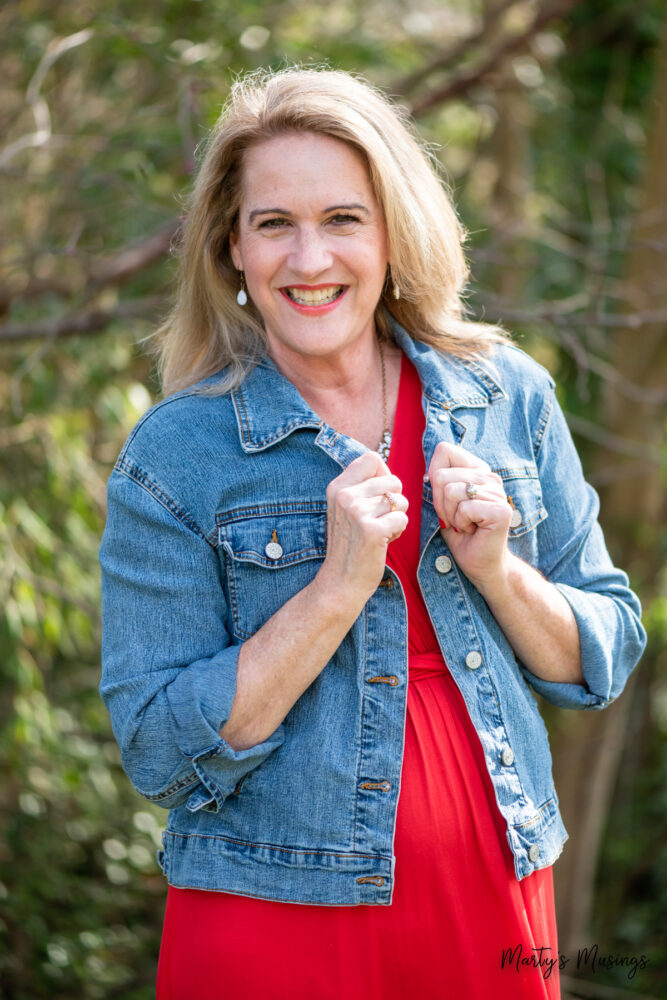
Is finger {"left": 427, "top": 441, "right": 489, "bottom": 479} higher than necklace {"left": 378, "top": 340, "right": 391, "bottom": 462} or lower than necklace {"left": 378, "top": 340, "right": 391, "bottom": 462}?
lower

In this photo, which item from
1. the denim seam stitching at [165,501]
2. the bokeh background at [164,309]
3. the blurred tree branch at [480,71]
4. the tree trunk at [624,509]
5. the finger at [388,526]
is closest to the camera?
the finger at [388,526]

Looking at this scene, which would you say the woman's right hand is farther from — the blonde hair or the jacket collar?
the blonde hair

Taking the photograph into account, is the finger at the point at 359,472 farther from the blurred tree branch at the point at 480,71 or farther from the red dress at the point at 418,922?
the blurred tree branch at the point at 480,71

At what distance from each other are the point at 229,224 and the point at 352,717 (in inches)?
36.6

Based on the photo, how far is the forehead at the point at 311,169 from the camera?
1.68 metres

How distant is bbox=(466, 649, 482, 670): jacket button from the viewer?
1.66 metres

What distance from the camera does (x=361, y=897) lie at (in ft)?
5.13

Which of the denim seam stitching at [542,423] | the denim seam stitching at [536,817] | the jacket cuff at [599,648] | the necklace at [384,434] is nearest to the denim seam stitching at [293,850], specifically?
the denim seam stitching at [536,817]

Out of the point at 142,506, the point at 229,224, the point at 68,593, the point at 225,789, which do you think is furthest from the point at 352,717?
the point at 68,593

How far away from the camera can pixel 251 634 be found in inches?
64.2

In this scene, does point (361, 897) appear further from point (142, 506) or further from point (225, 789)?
point (142, 506)

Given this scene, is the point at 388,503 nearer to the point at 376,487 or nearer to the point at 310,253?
the point at 376,487

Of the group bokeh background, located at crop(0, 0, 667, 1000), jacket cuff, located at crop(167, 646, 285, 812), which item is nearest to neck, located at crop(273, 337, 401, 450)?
jacket cuff, located at crop(167, 646, 285, 812)

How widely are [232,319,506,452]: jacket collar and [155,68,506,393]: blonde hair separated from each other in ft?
0.11
